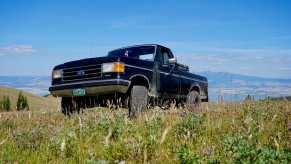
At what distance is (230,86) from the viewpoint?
29.4 ft

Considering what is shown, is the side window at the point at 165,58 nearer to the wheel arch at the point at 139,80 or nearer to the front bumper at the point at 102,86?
the wheel arch at the point at 139,80

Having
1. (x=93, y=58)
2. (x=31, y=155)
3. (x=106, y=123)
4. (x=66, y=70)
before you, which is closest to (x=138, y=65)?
(x=93, y=58)

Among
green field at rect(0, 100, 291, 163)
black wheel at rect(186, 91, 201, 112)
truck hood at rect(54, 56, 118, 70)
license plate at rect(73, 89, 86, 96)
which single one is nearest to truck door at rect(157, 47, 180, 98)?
black wheel at rect(186, 91, 201, 112)

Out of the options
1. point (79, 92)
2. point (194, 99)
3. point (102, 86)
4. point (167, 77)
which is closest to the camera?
point (102, 86)

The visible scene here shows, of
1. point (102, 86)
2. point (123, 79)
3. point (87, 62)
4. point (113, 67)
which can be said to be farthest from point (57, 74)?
point (123, 79)

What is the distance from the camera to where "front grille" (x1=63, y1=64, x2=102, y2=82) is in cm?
927

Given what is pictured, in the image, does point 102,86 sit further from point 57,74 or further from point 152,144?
point 152,144

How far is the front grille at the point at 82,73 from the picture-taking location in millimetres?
9273

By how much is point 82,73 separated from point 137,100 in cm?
156

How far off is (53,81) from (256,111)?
5436mm

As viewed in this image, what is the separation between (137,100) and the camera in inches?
364

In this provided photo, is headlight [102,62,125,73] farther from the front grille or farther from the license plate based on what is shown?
the license plate

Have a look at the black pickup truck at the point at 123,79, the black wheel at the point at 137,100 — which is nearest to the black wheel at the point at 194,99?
the black pickup truck at the point at 123,79

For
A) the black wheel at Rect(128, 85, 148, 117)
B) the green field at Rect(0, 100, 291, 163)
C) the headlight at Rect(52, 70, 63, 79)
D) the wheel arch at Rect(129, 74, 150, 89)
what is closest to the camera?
the green field at Rect(0, 100, 291, 163)
